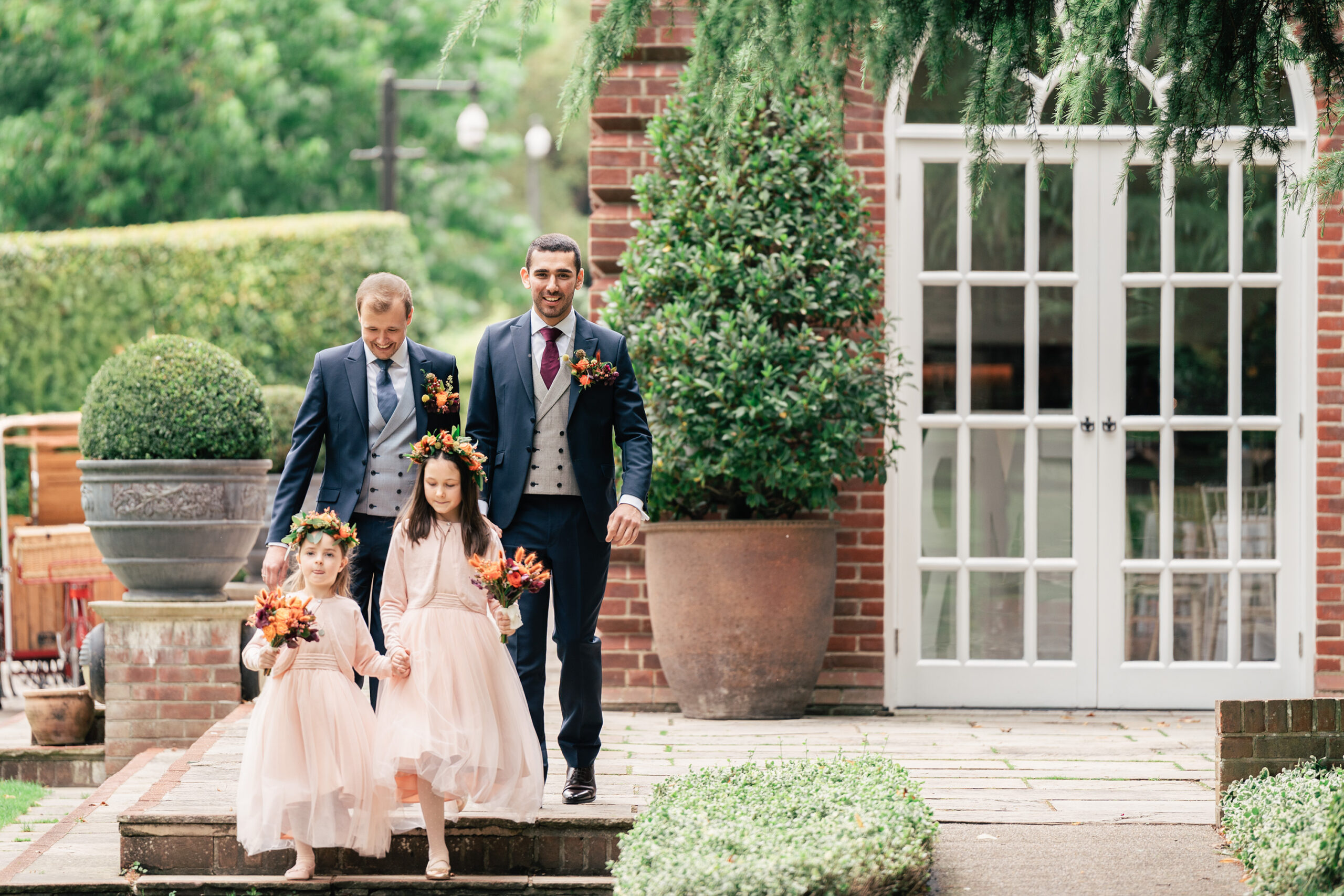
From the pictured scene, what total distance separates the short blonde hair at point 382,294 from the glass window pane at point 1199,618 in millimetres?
4239

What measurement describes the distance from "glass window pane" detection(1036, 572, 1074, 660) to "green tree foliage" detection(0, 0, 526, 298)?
1334cm

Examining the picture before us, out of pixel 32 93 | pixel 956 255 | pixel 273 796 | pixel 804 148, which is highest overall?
pixel 32 93

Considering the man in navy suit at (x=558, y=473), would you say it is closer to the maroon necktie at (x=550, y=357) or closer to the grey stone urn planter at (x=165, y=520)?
the maroon necktie at (x=550, y=357)

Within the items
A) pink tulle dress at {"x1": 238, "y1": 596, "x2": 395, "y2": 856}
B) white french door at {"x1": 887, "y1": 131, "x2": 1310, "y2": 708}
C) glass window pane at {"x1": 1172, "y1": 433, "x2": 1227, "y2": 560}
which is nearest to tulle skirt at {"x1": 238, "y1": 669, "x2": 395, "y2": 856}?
pink tulle dress at {"x1": 238, "y1": 596, "x2": 395, "y2": 856}

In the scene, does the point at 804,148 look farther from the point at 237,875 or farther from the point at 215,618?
the point at 237,875

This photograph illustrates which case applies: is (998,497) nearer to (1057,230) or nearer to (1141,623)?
(1141,623)

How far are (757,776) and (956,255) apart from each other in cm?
345

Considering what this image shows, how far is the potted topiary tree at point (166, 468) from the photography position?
5871 millimetres

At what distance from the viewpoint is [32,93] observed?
17781 millimetres

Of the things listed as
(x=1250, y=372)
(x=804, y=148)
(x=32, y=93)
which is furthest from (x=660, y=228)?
(x=32, y=93)

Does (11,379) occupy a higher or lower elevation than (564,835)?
higher

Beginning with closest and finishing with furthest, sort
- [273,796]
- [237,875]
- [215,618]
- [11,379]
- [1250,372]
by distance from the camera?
[273,796], [237,875], [215,618], [1250,372], [11,379]

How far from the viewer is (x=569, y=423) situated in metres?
4.21

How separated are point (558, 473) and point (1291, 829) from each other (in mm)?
2237
